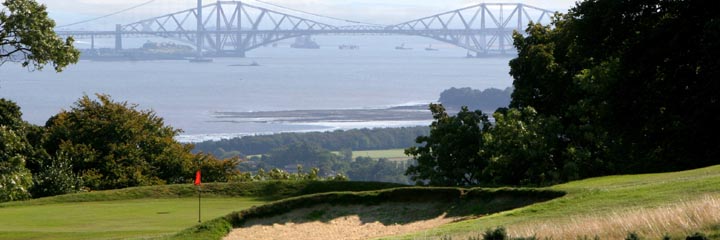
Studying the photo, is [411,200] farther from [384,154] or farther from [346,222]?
[384,154]

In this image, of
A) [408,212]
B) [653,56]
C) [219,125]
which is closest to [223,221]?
[408,212]

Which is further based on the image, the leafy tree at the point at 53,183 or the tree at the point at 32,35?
the leafy tree at the point at 53,183

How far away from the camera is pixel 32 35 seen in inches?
711

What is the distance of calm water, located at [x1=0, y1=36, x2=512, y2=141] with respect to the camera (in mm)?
111750

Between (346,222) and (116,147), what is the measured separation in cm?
1789

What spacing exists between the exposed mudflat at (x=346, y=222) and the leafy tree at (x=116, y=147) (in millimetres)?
15333

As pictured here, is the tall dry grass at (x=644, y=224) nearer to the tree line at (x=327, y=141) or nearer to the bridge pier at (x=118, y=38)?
the tree line at (x=327, y=141)

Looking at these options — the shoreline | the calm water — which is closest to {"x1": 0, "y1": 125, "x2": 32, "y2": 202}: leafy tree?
the calm water

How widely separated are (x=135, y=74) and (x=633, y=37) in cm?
15190

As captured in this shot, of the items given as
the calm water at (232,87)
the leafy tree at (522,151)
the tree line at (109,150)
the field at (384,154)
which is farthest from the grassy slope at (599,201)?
the calm water at (232,87)

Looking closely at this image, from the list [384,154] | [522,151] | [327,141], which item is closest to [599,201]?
[522,151]

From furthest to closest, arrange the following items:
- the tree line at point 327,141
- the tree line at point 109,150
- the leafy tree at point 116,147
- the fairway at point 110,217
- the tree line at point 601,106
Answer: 1. the tree line at point 327,141
2. the leafy tree at point 116,147
3. the tree line at point 109,150
4. the tree line at point 601,106
5. the fairway at point 110,217

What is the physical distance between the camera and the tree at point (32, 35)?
59.2 ft

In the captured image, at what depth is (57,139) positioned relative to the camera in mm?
36438
